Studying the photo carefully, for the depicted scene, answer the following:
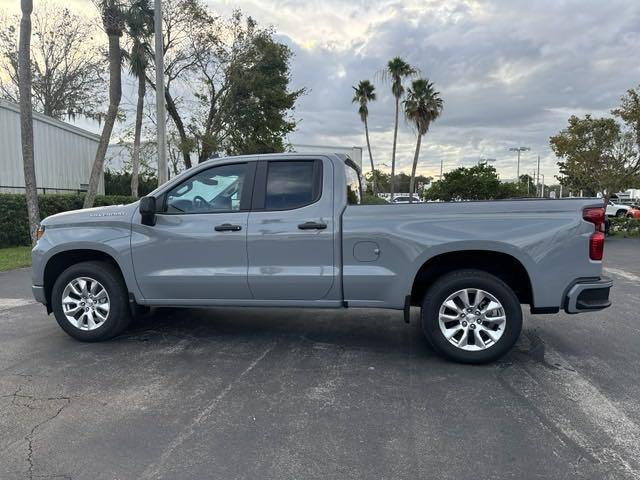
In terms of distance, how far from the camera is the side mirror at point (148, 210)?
15.3 feet

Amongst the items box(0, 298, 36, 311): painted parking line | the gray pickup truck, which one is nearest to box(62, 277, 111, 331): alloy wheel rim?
the gray pickup truck

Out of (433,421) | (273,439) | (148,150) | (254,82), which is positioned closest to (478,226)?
(433,421)

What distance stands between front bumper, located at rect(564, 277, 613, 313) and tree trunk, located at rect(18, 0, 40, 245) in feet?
37.1

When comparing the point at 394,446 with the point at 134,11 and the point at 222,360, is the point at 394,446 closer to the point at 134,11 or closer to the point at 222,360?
the point at 222,360

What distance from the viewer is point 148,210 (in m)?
4.68

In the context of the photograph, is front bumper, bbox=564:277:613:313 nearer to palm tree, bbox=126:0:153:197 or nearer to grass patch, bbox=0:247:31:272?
grass patch, bbox=0:247:31:272

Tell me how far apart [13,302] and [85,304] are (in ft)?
10.4

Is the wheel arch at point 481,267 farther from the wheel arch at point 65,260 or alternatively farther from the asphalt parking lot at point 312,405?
the wheel arch at point 65,260

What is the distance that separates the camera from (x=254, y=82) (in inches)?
870

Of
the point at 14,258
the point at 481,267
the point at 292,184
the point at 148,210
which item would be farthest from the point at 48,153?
the point at 481,267

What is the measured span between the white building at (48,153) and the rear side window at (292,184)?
14329 mm

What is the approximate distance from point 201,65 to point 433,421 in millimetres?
22058

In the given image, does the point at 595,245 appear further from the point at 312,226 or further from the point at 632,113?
the point at 632,113

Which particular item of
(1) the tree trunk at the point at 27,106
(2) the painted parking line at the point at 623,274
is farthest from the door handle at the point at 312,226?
(1) the tree trunk at the point at 27,106
